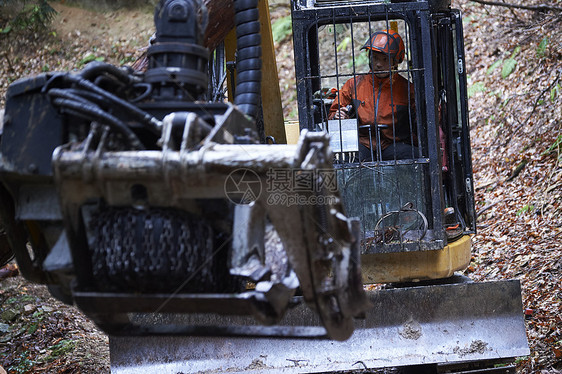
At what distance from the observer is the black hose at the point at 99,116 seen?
211 cm

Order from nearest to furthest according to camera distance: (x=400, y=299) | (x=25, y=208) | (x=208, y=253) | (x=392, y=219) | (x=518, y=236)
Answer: (x=208, y=253) → (x=25, y=208) → (x=392, y=219) → (x=400, y=299) → (x=518, y=236)

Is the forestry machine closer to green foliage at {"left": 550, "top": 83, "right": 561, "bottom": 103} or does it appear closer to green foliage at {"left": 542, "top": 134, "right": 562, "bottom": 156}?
green foliage at {"left": 542, "top": 134, "right": 562, "bottom": 156}

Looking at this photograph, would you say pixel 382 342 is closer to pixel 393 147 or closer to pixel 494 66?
pixel 393 147

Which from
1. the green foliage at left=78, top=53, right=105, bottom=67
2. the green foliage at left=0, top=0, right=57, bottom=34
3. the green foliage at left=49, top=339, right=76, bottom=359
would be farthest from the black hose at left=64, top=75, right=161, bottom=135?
the green foliage at left=78, top=53, right=105, bottom=67

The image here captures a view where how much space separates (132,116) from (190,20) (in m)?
0.51

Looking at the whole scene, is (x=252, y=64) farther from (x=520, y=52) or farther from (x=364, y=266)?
(x=520, y=52)

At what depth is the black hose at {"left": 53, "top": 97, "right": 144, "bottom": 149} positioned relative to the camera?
6.93ft

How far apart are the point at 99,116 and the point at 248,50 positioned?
1336mm

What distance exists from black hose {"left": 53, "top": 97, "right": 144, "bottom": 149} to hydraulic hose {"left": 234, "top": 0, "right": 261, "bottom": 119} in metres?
1.19

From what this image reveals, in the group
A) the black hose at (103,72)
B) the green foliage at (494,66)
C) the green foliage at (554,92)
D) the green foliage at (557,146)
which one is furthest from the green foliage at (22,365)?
the green foliage at (494,66)

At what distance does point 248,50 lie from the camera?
329cm

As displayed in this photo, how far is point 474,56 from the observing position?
37.2 feet

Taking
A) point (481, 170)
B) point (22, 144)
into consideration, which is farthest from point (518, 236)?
point (22, 144)

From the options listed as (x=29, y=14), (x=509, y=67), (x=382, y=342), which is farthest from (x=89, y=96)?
(x=29, y=14)
